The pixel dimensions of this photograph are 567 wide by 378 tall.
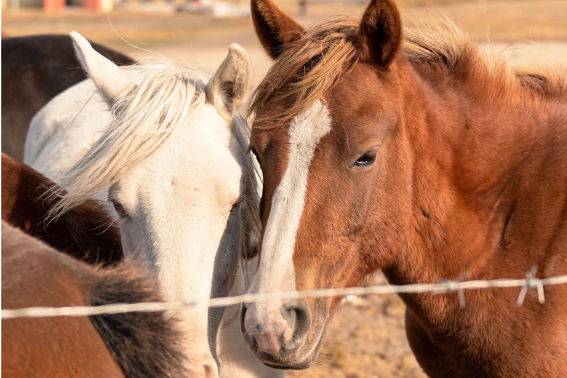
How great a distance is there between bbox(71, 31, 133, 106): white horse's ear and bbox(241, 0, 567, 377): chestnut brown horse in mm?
583

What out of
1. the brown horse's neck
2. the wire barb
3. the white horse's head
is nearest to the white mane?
the white horse's head

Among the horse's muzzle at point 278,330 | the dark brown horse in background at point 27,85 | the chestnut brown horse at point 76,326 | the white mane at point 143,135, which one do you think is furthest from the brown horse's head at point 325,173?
the dark brown horse in background at point 27,85

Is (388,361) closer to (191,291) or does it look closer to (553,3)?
(191,291)

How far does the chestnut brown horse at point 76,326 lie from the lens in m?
1.49

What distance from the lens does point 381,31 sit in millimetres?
2357

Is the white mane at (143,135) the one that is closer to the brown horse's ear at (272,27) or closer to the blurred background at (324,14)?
the brown horse's ear at (272,27)

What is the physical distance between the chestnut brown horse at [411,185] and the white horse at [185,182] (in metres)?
0.16

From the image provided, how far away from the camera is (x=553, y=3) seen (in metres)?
36.5

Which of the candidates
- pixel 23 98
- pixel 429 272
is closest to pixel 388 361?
pixel 429 272

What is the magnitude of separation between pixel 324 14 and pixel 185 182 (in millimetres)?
1070

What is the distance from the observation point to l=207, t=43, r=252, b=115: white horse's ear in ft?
8.27

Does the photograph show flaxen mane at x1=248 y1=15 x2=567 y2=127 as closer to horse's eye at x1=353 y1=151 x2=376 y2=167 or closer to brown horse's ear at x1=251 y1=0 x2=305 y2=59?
brown horse's ear at x1=251 y1=0 x2=305 y2=59

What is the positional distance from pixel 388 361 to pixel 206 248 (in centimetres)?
261

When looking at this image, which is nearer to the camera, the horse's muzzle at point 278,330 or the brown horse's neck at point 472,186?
the horse's muzzle at point 278,330
